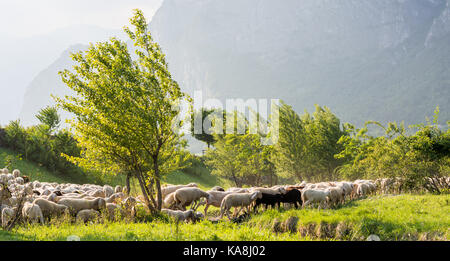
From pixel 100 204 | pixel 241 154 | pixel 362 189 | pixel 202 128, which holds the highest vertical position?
pixel 202 128

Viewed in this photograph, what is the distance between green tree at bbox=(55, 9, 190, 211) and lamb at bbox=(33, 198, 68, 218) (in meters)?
2.00

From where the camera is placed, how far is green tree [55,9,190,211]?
44.8ft

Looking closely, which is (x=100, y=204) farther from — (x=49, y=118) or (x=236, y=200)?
(x=49, y=118)

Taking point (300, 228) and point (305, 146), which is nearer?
point (300, 228)

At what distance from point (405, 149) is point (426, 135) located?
1517 millimetres

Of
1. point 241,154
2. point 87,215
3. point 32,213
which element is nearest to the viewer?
point 32,213

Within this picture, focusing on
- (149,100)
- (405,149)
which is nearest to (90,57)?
(149,100)

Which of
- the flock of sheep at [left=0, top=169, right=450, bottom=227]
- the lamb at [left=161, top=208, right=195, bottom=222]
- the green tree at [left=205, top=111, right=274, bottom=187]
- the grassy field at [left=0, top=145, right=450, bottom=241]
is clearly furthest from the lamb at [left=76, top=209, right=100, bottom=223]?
the green tree at [left=205, top=111, right=274, bottom=187]

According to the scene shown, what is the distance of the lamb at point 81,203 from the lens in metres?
13.5

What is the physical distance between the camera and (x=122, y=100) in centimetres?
1377

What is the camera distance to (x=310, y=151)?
4144 cm

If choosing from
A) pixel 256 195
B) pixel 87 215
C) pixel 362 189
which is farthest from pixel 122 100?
pixel 362 189

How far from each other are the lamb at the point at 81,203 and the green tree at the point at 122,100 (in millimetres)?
1607

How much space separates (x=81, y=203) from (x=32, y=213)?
2493 mm
